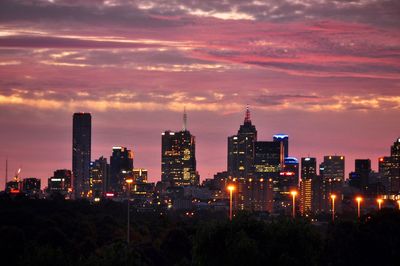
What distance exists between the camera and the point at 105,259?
56.8m

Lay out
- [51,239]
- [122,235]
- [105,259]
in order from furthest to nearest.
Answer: [122,235], [51,239], [105,259]

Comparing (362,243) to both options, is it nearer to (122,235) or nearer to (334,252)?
(334,252)

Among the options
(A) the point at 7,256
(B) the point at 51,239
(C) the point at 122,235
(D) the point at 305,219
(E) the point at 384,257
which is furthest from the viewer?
(C) the point at 122,235

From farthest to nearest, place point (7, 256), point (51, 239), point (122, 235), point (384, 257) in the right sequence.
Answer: point (122, 235) → point (51, 239) → point (384, 257) → point (7, 256)

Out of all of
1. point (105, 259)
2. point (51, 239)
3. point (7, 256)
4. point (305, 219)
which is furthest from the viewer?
point (51, 239)

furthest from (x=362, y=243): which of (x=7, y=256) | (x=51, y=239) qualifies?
(x=7, y=256)

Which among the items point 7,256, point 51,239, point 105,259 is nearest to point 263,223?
point 105,259

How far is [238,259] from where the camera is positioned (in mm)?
57000

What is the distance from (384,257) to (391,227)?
1611 centimetres

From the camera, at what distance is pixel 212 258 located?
59531mm

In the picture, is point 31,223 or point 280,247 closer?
point 280,247

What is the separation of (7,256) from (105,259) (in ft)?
69.8

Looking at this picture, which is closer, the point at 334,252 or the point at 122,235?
the point at 334,252

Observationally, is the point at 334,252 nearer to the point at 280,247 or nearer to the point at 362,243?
the point at 362,243
